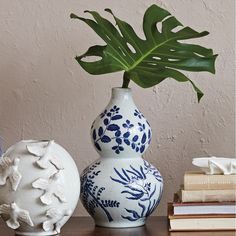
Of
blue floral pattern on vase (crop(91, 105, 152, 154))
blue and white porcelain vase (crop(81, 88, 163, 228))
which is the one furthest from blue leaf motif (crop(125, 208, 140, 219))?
blue floral pattern on vase (crop(91, 105, 152, 154))

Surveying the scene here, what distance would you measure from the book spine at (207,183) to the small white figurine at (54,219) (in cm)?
Answer: 22

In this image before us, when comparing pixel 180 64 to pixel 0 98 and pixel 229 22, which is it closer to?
pixel 229 22

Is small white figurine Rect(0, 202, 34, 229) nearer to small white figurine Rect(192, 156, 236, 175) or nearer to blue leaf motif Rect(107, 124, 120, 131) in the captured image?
blue leaf motif Rect(107, 124, 120, 131)

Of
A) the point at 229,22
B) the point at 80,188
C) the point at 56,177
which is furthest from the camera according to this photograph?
the point at 229,22

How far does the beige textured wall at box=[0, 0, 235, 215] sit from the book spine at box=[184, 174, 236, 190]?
0.88 ft

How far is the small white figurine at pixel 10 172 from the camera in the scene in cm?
103

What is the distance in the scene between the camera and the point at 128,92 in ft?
3.90

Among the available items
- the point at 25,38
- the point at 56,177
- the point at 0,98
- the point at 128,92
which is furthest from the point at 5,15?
the point at 56,177

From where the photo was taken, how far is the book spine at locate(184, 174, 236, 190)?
1134 millimetres

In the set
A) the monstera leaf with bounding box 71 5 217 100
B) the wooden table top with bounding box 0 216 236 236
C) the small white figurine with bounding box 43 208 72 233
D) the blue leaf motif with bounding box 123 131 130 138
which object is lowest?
the wooden table top with bounding box 0 216 236 236

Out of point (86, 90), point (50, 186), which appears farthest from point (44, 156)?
point (86, 90)

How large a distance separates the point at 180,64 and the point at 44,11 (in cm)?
39

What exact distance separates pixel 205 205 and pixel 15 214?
32 cm

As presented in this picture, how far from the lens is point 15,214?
1037mm
